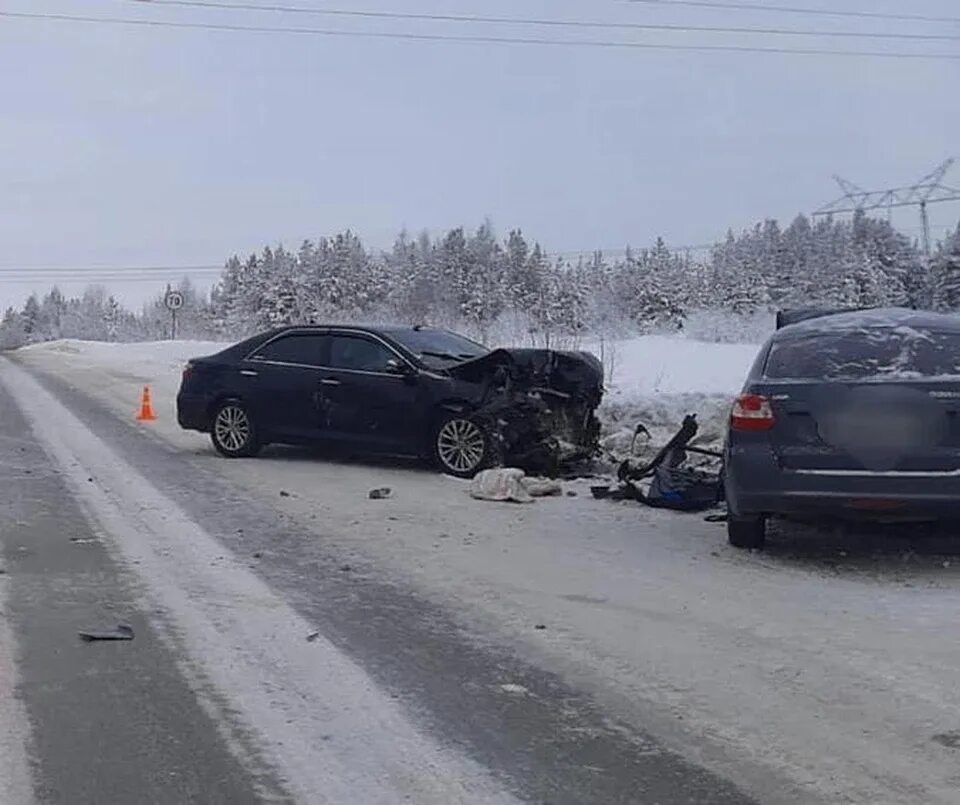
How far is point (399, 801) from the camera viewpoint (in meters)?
4.03

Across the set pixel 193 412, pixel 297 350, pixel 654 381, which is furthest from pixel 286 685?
pixel 654 381

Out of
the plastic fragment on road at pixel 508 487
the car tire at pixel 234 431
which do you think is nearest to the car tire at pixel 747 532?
the plastic fragment on road at pixel 508 487

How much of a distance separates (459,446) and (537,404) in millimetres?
890

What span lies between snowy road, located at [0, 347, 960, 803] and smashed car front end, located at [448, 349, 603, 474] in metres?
2.00

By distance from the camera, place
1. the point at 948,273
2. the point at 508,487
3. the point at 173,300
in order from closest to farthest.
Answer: the point at 508,487 → the point at 173,300 → the point at 948,273

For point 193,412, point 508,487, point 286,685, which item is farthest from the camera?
point 193,412

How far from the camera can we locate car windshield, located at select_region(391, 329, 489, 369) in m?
12.9

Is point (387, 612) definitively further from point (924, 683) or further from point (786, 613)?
point (924, 683)

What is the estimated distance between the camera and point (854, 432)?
7551 mm

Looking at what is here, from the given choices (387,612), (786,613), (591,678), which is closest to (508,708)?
(591,678)

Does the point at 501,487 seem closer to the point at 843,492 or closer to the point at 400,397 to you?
the point at 400,397

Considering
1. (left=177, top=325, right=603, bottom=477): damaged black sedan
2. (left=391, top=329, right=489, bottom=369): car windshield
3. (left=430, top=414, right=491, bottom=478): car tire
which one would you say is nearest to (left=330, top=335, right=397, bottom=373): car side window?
(left=177, top=325, right=603, bottom=477): damaged black sedan

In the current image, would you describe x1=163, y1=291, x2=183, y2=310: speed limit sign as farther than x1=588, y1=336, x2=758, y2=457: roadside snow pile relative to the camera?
Yes

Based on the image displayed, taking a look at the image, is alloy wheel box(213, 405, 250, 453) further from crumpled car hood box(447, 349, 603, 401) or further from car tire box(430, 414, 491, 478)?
crumpled car hood box(447, 349, 603, 401)
